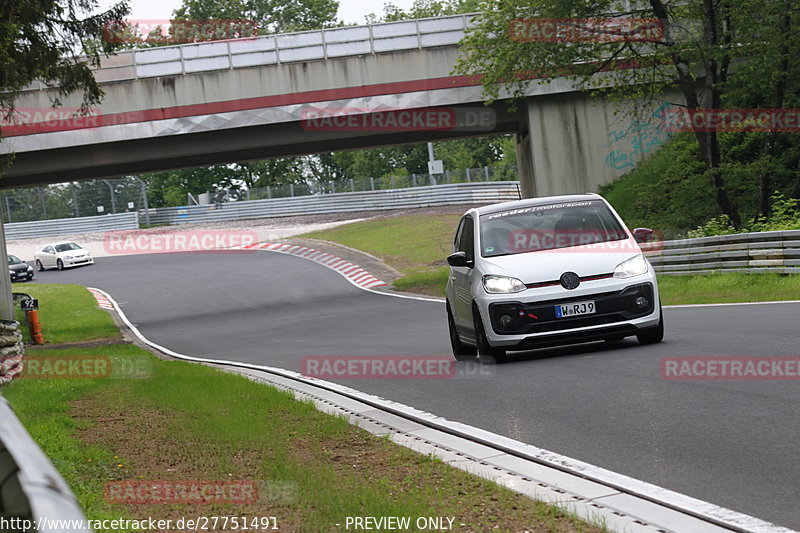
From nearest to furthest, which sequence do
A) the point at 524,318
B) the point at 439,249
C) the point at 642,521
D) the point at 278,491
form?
1. the point at 642,521
2. the point at 278,491
3. the point at 524,318
4. the point at 439,249

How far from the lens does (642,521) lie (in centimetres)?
509

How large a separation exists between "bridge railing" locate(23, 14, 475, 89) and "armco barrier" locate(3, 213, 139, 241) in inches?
1813

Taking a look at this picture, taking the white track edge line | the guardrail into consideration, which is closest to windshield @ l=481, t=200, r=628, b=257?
the white track edge line

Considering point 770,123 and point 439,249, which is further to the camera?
point 439,249

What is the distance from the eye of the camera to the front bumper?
11703 mm

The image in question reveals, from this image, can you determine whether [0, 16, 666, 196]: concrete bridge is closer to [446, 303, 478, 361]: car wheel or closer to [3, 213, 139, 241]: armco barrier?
[446, 303, 478, 361]: car wheel

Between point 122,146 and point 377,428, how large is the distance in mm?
29318

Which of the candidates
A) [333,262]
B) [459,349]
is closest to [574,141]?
[333,262]

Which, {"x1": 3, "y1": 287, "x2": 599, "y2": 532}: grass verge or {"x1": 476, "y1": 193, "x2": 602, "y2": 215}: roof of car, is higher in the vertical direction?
{"x1": 476, "y1": 193, "x2": 602, "y2": 215}: roof of car

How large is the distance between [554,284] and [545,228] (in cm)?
105

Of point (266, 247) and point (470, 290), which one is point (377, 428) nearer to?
point (470, 290)

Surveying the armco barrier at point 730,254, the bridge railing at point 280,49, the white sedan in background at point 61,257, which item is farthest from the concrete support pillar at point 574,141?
the white sedan in background at point 61,257

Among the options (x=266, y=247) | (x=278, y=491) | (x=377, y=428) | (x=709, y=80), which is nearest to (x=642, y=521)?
(x=278, y=491)

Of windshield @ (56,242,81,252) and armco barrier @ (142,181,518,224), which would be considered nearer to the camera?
windshield @ (56,242,81,252)
